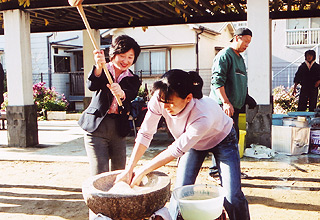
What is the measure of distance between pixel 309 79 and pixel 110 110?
7.43m

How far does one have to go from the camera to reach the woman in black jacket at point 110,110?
2945mm

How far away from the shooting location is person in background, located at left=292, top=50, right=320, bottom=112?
8.84 m

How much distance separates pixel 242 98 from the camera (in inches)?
182

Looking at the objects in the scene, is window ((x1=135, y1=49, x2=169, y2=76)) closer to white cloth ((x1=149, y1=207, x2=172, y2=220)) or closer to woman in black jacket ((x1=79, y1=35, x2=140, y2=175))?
woman in black jacket ((x1=79, y1=35, x2=140, y2=175))

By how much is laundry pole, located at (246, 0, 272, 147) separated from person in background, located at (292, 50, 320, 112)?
309 centimetres

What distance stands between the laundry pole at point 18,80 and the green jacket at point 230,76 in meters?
4.46

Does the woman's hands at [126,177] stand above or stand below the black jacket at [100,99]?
below

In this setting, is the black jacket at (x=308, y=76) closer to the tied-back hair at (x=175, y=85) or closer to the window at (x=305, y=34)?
the tied-back hair at (x=175, y=85)

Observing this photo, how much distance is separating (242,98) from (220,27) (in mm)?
18214

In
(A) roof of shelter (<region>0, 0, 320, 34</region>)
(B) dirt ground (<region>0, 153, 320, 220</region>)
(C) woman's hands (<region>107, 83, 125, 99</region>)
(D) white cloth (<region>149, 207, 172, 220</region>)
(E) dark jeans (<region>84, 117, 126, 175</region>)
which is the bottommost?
(B) dirt ground (<region>0, 153, 320, 220</region>)

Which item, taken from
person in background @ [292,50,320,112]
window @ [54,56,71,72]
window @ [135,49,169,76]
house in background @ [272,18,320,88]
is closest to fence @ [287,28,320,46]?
house in background @ [272,18,320,88]

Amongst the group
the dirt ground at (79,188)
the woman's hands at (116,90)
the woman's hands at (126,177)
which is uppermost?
the woman's hands at (116,90)

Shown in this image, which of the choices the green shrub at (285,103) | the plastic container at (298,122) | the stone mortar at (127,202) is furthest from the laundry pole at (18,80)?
the green shrub at (285,103)

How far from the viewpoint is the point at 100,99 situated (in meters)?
3.03
